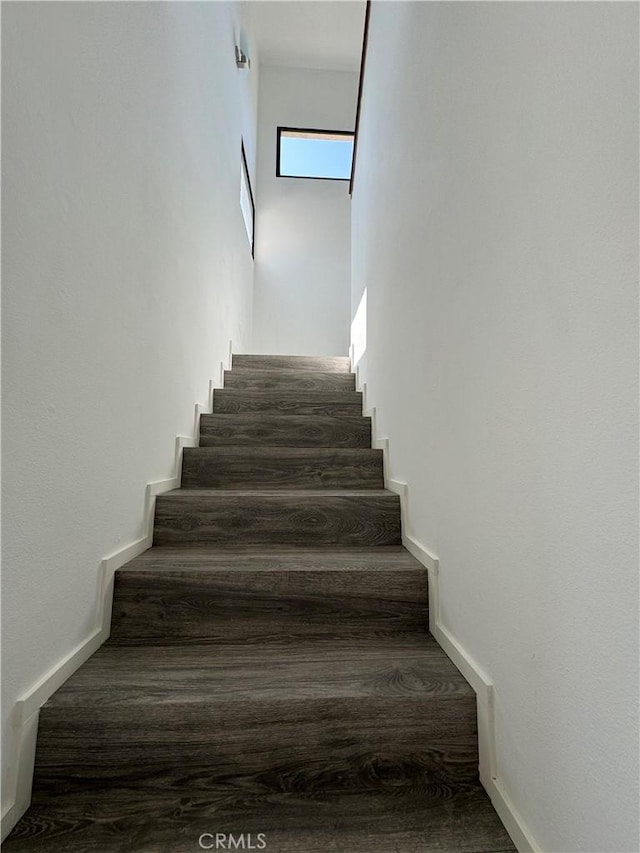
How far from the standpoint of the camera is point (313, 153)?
195 inches

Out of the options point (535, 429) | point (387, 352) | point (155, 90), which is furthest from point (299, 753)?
point (155, 90)

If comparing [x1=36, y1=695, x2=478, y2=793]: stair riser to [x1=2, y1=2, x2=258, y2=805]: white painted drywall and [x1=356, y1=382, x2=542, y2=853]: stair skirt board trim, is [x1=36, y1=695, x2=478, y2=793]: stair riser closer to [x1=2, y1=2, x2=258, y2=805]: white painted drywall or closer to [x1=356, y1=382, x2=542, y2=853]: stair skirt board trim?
[x1=356, y1=382, x2=542, y2=853]: stair skirt board trim

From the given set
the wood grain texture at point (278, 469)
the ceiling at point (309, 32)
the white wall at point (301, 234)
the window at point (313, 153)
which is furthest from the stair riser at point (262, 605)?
the ceiling at point (309, 32)

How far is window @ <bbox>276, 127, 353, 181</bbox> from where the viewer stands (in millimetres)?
4875

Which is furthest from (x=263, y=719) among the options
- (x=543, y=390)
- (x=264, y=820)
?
(x=543, y=390)

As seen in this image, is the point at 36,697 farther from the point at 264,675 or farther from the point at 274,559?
A: the point at 274,559

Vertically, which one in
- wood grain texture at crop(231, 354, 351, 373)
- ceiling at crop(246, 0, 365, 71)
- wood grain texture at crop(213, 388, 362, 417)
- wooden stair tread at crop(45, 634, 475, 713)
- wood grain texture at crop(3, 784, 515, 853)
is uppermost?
ceiling at crop(246, 0, 365, 71)

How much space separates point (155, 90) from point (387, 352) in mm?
1329

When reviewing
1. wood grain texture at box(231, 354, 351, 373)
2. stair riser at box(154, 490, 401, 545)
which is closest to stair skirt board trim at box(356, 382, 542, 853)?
stair riser at box(154, 490, 401, 545)

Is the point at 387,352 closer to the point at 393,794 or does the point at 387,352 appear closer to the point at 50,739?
the point at 393,794

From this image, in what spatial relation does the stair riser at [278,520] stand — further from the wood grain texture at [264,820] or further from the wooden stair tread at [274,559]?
the wood grain texture at [264,820]

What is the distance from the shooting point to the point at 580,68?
2.03 feet

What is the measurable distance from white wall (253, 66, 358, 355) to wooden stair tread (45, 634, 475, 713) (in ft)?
12.9

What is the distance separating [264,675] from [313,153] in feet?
18.4
